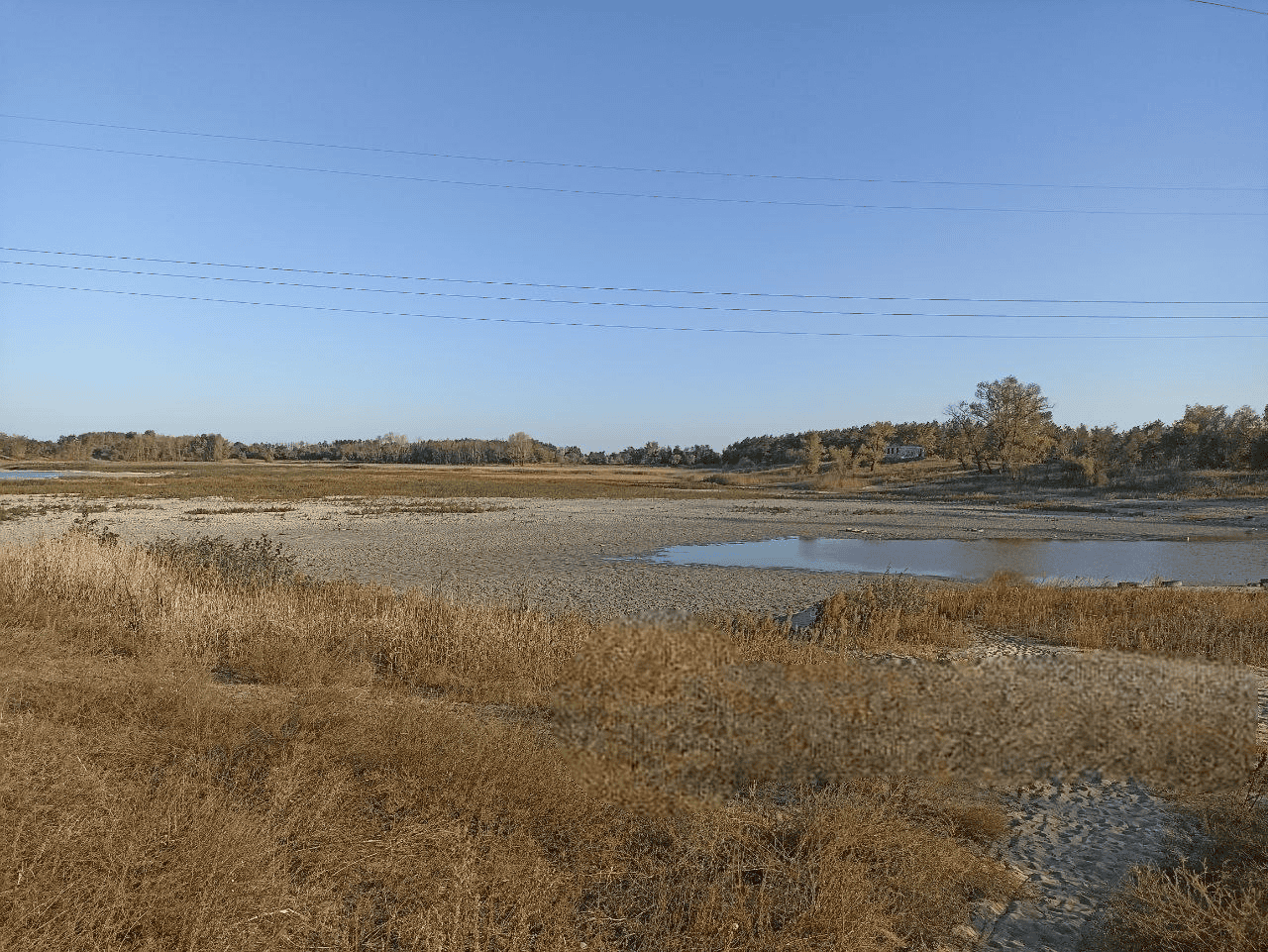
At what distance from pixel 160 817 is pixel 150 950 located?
4.33 ft

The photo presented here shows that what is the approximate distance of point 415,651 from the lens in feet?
37.4

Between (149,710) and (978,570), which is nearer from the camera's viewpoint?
(149,710)

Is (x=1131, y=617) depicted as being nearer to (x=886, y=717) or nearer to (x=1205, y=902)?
(x=886, y=717)

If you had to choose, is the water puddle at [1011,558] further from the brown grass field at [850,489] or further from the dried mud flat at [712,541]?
the brown grass field at [850,489]

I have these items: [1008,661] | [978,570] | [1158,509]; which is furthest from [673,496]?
[1008,661]

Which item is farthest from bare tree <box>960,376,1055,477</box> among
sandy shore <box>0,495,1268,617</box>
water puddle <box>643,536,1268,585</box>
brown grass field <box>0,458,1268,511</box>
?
water puddle <box>643,536,1268,585</box>

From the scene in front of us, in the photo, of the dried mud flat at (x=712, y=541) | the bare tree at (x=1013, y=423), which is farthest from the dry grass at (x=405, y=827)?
the bare tree at (x=1013, y=423)

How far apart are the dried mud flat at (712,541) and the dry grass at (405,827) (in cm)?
52

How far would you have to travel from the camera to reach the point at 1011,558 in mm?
31109

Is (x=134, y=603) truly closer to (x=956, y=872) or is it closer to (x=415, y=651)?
(x=415, y=651)

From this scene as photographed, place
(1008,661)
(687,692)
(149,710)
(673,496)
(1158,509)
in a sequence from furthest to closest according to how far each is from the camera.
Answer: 1. (673,496)
2. (1158,509)
3. (1008,661)
4. (687,692)
5. (149,710)

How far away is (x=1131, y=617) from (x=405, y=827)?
16135 mm

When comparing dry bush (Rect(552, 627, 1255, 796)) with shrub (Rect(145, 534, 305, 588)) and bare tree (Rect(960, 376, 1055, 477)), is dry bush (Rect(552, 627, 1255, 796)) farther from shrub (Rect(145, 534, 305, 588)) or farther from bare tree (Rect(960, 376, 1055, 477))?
bare tree (Rect(960, 376, 1055, 477))

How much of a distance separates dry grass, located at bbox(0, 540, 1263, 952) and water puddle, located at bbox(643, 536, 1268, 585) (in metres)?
19.2
